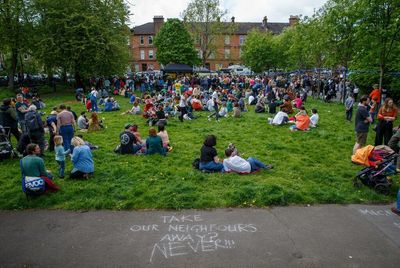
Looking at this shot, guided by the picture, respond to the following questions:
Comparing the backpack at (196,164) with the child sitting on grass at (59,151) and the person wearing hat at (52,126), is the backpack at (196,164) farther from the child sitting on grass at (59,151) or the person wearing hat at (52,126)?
the person wearing hat at (52,126)

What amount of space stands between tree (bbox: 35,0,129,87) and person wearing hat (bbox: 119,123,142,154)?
63.9 feet

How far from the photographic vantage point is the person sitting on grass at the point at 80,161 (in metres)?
8.98

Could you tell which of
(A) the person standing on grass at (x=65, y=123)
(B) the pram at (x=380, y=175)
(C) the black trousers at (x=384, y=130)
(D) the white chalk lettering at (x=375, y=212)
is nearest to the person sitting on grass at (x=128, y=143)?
(A) the person standing on grass at (x=65, y=123)

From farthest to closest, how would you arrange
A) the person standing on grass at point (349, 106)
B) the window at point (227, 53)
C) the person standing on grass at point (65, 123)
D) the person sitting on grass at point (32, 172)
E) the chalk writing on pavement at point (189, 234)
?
1. the window at point (227, 53)
2. the person standing on grass at point (349, 106)
3. the person standing on grass at point (65, 123)
4. the person sitting on grass at point (32, 172)
5. the chalk writing on pavement at point (189, 234)

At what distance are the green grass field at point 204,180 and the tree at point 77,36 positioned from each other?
17392 millimetres

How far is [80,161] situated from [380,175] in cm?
752

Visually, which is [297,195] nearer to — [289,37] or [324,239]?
[324,239]

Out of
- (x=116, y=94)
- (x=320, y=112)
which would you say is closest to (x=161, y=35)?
(x=116, y=94)

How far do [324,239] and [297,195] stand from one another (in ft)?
6.10

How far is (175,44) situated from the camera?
→ 52.8 metres

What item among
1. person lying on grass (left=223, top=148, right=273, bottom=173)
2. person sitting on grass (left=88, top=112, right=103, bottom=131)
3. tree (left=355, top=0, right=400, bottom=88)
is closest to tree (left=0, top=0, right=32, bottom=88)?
person sitting on grass (left=88, top=112, right=103, bottom=131)

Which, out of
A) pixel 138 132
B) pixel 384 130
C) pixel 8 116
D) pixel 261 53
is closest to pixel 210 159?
pixel 138 132

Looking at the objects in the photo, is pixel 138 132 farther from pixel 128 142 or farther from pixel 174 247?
pixel 174 247

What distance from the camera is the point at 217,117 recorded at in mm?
18188
